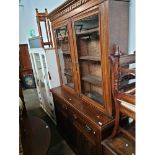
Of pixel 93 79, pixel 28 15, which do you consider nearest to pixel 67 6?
pixel 93 79

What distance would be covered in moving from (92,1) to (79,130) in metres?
1.42

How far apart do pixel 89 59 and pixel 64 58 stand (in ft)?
2.26

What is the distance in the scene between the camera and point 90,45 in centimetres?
170

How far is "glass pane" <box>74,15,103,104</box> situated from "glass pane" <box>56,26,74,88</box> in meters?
0.26

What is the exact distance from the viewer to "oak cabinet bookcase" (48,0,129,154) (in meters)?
1.18

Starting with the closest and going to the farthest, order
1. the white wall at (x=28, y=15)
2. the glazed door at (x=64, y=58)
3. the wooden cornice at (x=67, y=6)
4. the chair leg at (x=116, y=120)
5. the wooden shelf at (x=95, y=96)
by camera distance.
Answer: the chair leg at (x=116, y=120)
the wooden cornice at (x=67, y=6)
the wooden shelf at (x=95, y=96)
the glazed door at (x=64, y=58)
the white wall at (x=28, y=15)

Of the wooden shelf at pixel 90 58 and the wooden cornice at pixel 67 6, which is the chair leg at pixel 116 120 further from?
the wooden cornice at pixel 67 6

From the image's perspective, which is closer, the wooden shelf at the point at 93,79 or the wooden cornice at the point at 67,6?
the wooden cornice at the point at 67,6

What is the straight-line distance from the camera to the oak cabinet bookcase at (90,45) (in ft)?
3.87

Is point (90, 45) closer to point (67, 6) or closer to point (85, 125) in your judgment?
point (67, 6)

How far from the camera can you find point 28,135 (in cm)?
166

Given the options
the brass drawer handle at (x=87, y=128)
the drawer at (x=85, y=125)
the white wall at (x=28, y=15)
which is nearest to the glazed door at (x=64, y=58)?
the drawer at (x=85, y=125)
